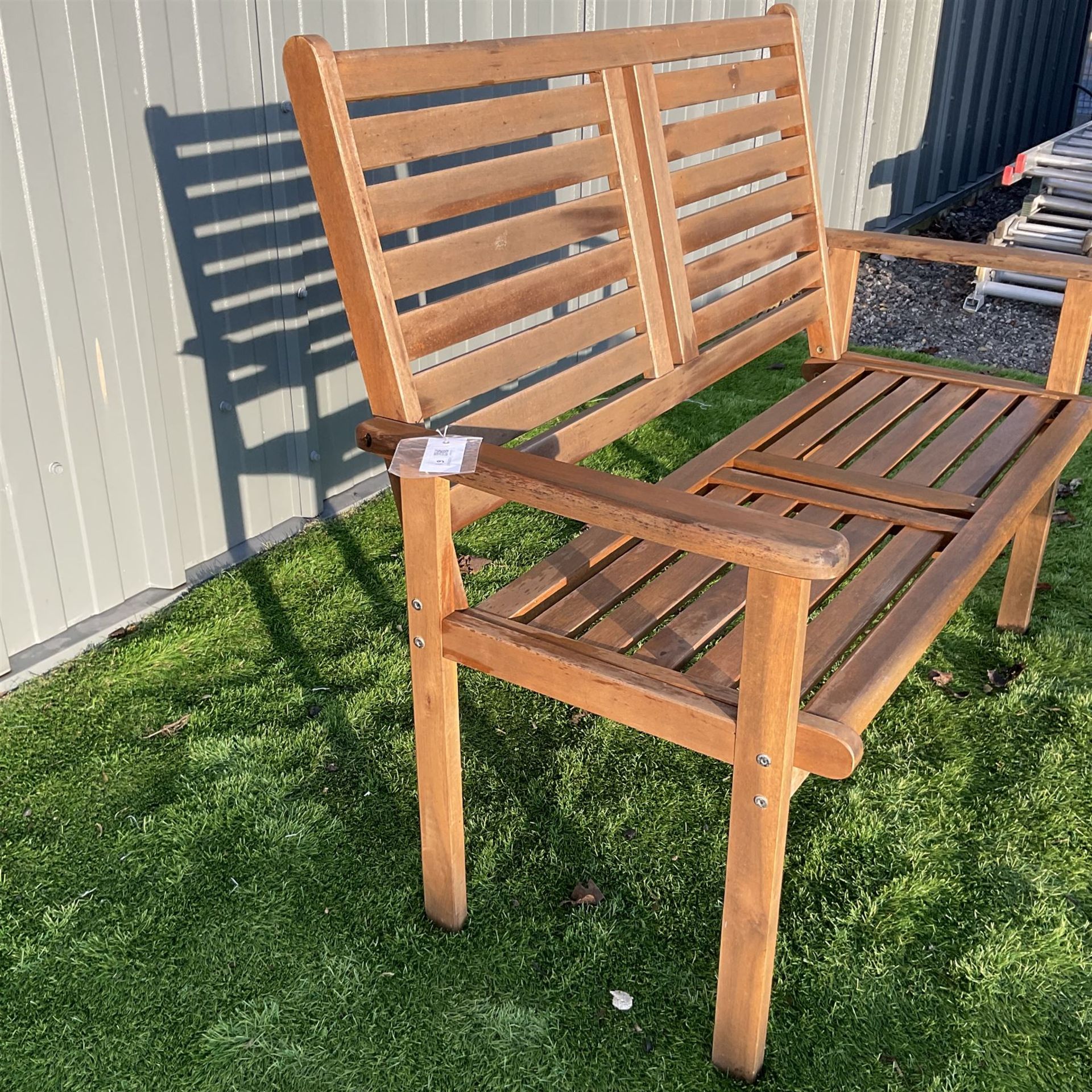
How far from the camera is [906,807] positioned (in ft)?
9.09

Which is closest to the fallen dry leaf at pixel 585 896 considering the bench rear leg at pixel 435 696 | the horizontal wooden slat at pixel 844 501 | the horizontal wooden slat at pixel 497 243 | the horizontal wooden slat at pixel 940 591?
the bench rear leg at pixel 435 696

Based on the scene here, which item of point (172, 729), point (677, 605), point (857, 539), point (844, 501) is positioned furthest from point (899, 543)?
point (172, 729)

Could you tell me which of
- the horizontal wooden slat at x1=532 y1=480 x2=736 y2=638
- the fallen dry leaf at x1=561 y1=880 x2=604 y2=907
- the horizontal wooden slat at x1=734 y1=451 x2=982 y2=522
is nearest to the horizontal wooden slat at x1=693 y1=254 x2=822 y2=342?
the horizontal wooden slat at x1=734 y1=451 x2=982 y2=522

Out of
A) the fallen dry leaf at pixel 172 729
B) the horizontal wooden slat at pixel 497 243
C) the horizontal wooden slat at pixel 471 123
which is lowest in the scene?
the fallen dry leaf at pixel 172 729

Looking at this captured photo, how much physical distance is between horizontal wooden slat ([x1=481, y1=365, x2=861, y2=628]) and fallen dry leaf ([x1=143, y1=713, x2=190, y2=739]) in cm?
114

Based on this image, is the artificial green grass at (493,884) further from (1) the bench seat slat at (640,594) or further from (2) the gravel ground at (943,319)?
(2) the gravel ground at (943,319)

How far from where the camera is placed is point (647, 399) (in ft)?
9.09

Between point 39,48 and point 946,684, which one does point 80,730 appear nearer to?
point 39,48

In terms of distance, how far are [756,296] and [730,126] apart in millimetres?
436

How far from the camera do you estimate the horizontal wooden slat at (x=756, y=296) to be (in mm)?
3020

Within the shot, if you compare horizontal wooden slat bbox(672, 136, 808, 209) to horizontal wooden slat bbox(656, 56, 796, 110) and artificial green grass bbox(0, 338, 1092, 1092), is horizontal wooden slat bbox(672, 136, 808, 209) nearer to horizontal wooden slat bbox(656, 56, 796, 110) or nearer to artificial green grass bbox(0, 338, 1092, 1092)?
horizontal wooden slat bbox(656, 56, 796, 110)

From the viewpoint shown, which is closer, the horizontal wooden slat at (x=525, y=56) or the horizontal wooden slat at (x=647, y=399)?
the horizontal wooden slat at (x=525, y=56)

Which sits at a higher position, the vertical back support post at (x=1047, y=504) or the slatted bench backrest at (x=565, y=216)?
the slatted bench backrest at (x=565, y=216)

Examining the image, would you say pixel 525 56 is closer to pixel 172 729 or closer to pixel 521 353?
pixel 521 353
